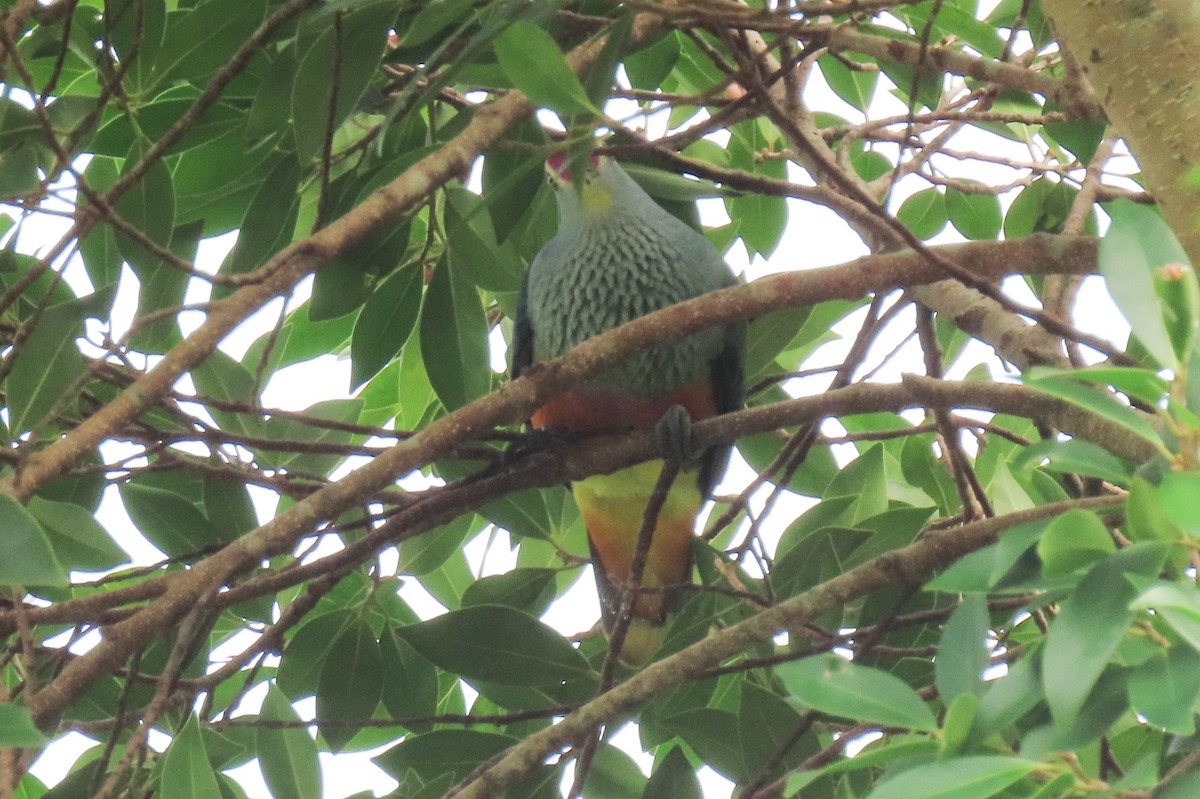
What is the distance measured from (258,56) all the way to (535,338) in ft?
3.55

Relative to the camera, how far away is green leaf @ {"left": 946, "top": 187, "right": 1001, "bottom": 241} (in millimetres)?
2932

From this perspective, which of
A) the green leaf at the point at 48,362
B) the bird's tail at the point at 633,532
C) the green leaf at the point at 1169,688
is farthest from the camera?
the bird's tail at the point at 633,532

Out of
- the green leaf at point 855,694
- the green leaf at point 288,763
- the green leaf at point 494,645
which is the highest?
the green leaf at point 494,645

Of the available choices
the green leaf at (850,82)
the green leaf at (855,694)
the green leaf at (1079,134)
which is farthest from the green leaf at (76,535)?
the green leaf at (850,82)

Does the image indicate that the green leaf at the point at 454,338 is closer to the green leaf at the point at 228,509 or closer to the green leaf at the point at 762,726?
the green leaf at the point at 228,509

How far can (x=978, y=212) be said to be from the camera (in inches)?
115

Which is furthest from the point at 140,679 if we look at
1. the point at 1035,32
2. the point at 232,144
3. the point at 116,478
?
the point at 1035,32

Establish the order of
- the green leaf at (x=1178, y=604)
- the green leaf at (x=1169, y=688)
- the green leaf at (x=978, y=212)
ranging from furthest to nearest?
1. the green leaf at (x=978, y=212)
2. the green leaf at (x=1169, y=688)
3. the green leaf at (x=1178, y=604)

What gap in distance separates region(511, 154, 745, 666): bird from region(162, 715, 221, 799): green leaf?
1375mm

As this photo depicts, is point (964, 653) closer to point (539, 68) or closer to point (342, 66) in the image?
point (539, 68)

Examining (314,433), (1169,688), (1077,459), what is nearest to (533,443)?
(314,433)

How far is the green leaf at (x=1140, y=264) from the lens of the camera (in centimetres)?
106

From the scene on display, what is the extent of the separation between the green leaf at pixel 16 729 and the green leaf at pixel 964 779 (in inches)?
Result: 33.1

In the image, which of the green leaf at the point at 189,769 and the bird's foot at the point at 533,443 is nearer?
the green leaf at the point at 189,769
